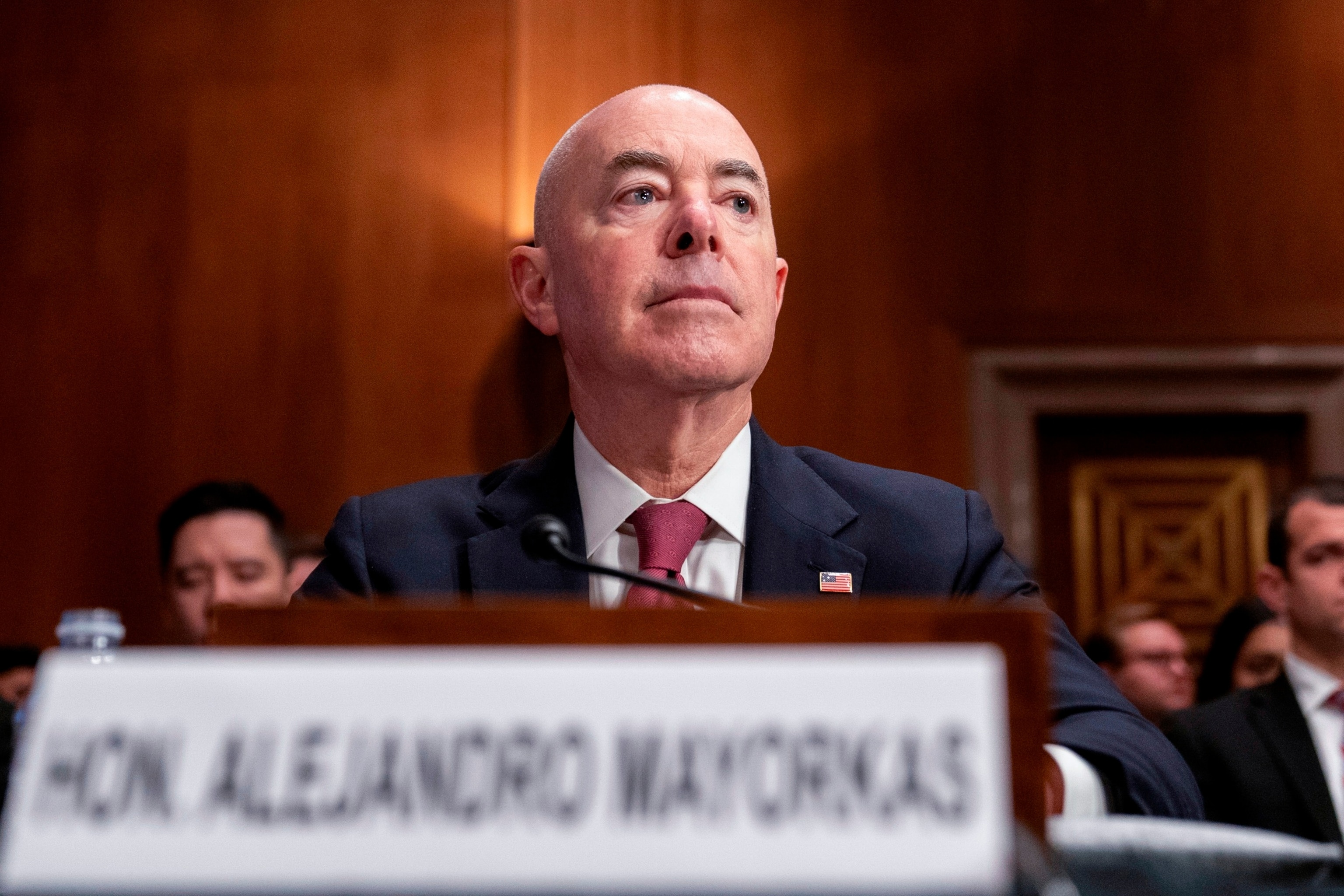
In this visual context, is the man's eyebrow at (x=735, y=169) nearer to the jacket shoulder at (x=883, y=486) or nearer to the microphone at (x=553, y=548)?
the jacket shoulder at (x=883, y=486)

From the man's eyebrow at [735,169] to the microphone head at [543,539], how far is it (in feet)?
2.26

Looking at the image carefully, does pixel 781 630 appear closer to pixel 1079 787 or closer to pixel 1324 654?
pixel 1079 787

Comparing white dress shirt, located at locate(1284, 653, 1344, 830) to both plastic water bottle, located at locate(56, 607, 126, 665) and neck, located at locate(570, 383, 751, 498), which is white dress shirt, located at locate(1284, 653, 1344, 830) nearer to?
neck, located at locate(570, 383, 751, 498)

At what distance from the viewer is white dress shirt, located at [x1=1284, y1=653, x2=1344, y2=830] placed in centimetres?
319

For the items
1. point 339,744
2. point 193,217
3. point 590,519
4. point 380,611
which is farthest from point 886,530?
point 193,217

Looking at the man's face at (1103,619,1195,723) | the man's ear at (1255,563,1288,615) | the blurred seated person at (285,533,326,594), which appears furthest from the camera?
the man's face at (1103,619,1195,723)

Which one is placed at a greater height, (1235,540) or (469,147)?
(469,147)

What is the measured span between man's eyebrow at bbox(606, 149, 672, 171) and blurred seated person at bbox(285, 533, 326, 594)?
2199 millimetres

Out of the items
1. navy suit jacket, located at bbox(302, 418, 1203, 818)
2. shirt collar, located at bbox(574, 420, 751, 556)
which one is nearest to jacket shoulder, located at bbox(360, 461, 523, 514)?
navy suit jacket, located at bbox(302, 418, 1203, 818)

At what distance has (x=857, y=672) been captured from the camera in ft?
2.20

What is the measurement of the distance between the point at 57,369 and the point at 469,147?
1544mm

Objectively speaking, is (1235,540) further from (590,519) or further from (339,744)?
(339,744)

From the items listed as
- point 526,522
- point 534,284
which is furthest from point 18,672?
point 526,522

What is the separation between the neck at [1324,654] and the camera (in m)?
3.23
